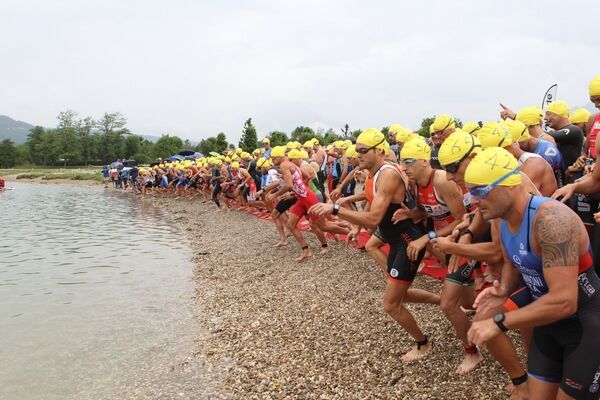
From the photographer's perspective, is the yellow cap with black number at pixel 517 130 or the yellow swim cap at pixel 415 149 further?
the yellow cap with black number at pixel 517 130

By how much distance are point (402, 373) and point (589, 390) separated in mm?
1905

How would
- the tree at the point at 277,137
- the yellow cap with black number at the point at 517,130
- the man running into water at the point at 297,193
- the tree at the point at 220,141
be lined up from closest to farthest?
the yellow cap with black number at the point at 517,130 < the man running into water at the point at 297,193 < the tree at the point at 277,137 < the tree at the point at 220,141

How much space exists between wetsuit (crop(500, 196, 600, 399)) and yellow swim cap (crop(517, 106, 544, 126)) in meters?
3.08

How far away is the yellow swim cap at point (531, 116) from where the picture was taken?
5.17 m

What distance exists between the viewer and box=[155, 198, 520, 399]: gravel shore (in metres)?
4.03

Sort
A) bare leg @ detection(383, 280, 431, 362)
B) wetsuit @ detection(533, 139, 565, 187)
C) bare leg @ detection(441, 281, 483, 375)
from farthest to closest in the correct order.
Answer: wetsuit @ detection(533, 139, 565, 187) < bare leg @ detection(383, 280, 431, 362) < bare leg @ detection(441, 281, 483, 375)

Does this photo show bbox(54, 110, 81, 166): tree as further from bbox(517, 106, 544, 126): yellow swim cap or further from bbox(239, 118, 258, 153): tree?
bbox(517, 106, 544, 126): yellow swim cap

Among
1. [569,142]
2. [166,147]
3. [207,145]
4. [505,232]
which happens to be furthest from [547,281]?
[166,147]

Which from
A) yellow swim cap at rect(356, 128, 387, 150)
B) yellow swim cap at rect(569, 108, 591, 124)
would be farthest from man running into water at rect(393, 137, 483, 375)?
yellow swim cap at rect(569, 108, 591, 124)

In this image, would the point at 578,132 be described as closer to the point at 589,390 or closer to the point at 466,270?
the point at 466,270

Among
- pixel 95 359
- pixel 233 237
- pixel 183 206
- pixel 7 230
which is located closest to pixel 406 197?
pixel 95 359

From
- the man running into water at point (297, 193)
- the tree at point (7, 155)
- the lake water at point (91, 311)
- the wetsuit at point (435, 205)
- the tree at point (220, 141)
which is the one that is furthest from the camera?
the tree at point (7, 155)

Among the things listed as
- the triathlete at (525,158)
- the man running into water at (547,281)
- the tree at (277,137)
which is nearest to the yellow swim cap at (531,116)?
the triathlete at (525,158)

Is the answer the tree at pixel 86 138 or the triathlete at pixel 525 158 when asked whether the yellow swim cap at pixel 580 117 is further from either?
the tree at pixel 86 138
